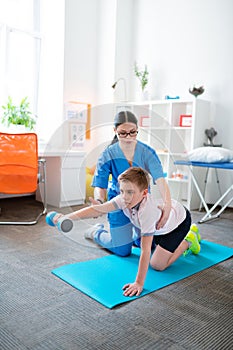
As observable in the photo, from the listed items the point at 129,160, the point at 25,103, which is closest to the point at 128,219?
the point at 129,160

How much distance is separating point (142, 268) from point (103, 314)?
290 millimetres

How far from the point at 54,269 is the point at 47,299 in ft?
1.24

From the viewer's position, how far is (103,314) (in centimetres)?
148

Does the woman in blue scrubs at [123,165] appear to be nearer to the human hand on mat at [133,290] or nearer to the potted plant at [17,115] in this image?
the human hand on mat at [133,290]

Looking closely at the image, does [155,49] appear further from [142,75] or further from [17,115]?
[17,115]

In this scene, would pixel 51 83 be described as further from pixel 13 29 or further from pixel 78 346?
pixel 78 346

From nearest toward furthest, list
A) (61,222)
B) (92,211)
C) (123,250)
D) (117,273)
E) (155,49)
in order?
(61,222) → (92,211) → (117,273) → (123,250) → (155,49)

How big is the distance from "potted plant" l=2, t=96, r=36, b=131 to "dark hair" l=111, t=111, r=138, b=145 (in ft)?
9.28

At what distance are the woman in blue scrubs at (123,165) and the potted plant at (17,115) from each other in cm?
267

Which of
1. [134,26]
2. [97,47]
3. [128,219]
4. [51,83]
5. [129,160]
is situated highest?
[134,26]

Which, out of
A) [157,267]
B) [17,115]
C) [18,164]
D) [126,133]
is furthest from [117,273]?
[17,115]

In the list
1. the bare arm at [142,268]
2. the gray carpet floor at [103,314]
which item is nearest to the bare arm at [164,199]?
the bare arm at [142,268]

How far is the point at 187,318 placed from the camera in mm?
1471

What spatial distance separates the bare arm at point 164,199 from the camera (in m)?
1.68
